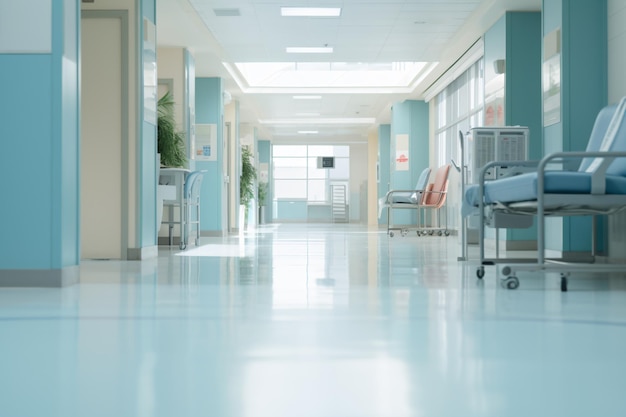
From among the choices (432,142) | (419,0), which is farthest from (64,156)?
(432,142)

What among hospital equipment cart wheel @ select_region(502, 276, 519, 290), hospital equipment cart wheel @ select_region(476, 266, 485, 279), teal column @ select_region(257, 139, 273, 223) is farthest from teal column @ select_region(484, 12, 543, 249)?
teal column @ select_region(257, 139, 273, 223)

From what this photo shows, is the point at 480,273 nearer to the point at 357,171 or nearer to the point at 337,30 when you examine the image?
the point at 337,30

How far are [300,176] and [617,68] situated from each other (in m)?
21.8

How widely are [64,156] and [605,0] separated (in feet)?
15.5

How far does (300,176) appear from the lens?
27.5 meters

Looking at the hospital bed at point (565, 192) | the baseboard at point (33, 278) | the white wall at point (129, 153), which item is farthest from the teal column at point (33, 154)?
the hospital bed at point (565, 192)

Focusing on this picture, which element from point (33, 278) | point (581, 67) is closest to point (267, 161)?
point (581, 67)

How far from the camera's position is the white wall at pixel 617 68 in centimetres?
569

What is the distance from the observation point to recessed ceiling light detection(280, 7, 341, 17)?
29.4ft

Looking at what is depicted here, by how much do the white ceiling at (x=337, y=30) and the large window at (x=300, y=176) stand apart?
43.7ft

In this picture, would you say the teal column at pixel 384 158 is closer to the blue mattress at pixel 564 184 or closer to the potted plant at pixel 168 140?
the potted plant at pixel 168 140

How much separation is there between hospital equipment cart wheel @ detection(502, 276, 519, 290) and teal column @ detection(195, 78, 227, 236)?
8510 mm

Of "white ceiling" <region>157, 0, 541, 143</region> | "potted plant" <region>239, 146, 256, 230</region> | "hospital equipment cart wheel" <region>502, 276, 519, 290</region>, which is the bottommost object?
"hospital equipment cart wheel" <region>502, 276, 519, 290</region>

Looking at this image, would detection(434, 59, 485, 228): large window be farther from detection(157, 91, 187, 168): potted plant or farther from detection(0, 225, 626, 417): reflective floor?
detection(0, 225, 626, 417): reflective floor
